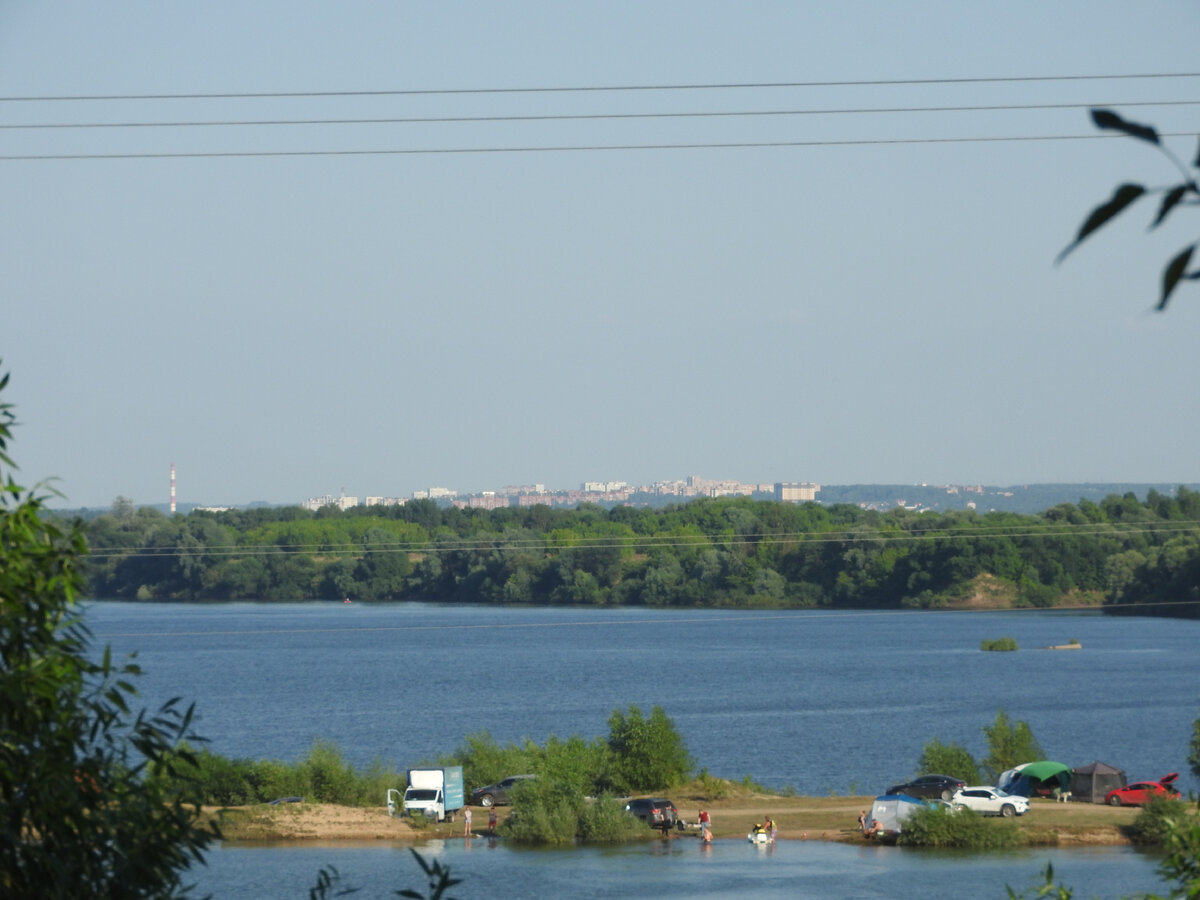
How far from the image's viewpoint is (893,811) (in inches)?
1282

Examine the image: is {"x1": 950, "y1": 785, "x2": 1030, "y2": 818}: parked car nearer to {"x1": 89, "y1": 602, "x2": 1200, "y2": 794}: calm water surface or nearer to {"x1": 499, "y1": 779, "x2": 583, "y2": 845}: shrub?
{"x1": 89, "y1": 602, "x2": 1200, "y2": 794}: calm water surface

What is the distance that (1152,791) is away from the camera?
3453cm

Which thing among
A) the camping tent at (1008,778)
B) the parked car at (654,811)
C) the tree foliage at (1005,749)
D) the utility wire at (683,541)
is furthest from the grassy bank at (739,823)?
the utility wire at (683,541)

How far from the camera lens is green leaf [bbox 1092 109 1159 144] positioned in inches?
104

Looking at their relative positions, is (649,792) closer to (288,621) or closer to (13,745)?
(13,745)

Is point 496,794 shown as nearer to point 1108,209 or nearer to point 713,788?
point 713,788

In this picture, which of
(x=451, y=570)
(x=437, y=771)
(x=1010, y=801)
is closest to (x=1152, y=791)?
(x=1010, y=801)

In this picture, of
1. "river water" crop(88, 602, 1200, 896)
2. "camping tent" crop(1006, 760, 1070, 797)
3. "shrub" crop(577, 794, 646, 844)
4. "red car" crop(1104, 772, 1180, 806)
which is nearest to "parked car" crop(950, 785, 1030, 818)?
"camping tent" crop(1006, 760, 1070, 797)

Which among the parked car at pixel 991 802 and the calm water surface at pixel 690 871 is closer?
the calm water surface at pixel 690 871

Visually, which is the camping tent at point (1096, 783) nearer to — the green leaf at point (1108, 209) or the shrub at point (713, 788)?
the shrub at point (713, 788)

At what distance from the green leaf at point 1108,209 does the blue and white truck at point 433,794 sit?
32.8 metres

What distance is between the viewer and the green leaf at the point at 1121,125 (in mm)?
2629

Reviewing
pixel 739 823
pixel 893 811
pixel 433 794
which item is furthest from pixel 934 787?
pixel 433 794

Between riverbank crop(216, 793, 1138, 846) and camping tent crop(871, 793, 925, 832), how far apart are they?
657mm
